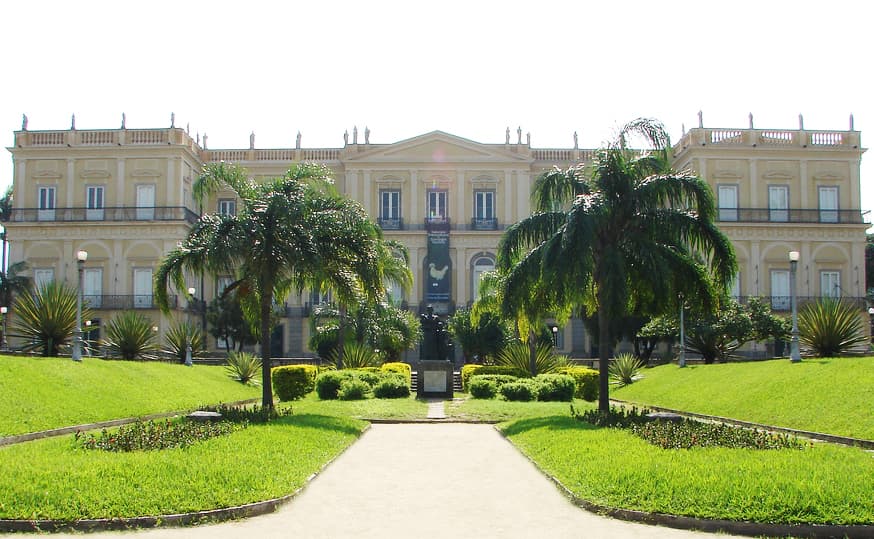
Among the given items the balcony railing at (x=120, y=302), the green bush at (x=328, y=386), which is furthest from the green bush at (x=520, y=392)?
the balcony railing at (x=120, y=302)

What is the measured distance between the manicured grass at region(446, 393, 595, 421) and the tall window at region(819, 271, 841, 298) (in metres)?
31.7

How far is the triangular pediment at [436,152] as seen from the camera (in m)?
51.9

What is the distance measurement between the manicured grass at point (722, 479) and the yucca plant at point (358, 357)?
20735 mm

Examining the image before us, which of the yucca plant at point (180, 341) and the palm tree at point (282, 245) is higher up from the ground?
the palm tree at point (282, 245)

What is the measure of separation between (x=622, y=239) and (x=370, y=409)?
25.3 feet

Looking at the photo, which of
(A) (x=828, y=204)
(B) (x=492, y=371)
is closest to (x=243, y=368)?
(B) (x=492, y=371)

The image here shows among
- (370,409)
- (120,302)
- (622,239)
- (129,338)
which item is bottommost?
(370,409)

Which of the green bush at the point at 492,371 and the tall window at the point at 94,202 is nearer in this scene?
the green bush at the point at 492,371

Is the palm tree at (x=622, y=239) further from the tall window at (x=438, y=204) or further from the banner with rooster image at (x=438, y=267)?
the tall window at (x=438, y=204)

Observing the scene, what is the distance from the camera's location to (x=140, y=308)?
48.3 metres

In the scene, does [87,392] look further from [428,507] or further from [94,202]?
[94,202]

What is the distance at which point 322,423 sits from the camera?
53.3ft

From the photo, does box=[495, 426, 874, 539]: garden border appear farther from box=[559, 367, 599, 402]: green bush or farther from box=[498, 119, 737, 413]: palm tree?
box=[559, 367, 599, 402]: green bush

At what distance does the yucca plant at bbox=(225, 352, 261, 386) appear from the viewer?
30.7 metres
